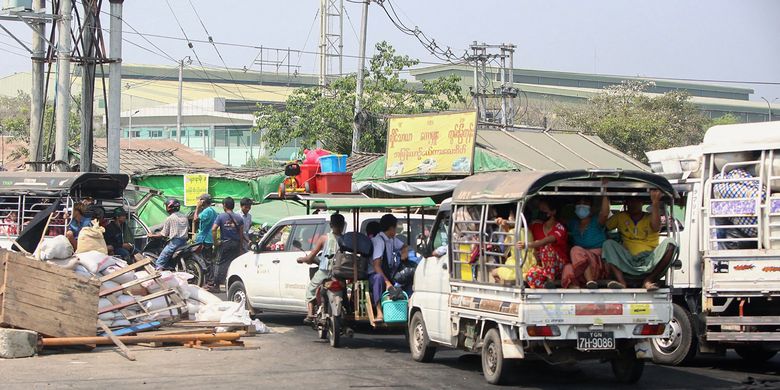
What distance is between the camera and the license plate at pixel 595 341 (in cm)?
948

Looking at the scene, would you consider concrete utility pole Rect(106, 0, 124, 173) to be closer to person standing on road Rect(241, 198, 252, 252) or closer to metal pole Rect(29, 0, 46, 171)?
metal pole Rect(29, 0, 46, 171)

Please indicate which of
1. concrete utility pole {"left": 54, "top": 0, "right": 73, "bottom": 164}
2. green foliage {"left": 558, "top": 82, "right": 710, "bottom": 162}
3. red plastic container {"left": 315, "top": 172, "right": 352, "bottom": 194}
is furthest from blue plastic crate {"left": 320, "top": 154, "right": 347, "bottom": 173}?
green foliage {"left": 558, "top": 82, "right": 710, "bottom": 162}

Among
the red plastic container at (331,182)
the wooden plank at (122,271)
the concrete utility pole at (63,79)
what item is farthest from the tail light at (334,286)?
the concrete utility pole at (63,79)

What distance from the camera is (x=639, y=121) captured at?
47031 millimetres

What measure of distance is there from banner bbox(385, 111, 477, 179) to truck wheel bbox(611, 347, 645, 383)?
40.6ft

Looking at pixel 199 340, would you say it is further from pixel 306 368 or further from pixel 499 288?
pixel 499 288

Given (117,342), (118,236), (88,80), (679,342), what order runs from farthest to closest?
(88,80)
(118,236)
(679,342)
(117,342)

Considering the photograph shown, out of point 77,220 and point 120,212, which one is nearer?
point 77,220

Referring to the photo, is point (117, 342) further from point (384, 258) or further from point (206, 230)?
point (206, 230)

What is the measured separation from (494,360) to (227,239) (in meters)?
9.91

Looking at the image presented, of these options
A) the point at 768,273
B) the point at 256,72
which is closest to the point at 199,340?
the point at 768,273

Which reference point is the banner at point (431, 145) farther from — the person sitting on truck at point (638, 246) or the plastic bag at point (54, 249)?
the person sitting on truck at point (638, 246)

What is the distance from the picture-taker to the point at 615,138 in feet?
155

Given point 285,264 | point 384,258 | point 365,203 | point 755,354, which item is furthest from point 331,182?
point 755,354
